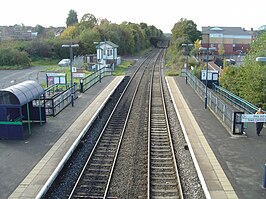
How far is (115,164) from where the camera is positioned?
44.5ft

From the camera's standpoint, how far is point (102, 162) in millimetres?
13914

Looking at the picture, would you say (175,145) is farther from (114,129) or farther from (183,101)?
(183,101)

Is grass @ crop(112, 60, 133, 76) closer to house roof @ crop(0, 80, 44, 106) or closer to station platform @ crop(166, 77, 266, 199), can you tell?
station platform @ crop(166, 77, 266, 199)

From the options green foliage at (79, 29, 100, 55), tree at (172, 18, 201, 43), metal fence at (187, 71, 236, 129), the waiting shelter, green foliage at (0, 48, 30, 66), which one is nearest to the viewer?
the waiting shelter

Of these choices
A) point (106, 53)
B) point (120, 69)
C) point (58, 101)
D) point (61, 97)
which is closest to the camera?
point (58, 101)

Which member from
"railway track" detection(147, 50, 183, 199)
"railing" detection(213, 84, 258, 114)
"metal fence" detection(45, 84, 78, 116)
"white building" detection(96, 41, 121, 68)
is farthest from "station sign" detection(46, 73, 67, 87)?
"white building" detection(96, 41, 121, 68)

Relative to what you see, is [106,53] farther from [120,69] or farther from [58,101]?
[58,101]

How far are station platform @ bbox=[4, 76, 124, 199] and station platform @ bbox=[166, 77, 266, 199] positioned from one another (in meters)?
5.11

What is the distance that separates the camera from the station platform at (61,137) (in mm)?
10880

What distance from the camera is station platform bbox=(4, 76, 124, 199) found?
10.9 metres

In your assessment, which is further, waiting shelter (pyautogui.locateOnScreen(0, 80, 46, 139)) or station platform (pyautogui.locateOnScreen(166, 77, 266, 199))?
waiting shelter (pyautogui.locateOnScreen(0, 80, 46, 139))

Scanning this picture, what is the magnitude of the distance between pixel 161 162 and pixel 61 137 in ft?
16.1

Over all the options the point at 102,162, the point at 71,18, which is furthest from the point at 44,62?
the point at 71,18

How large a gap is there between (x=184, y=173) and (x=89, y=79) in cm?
2115
